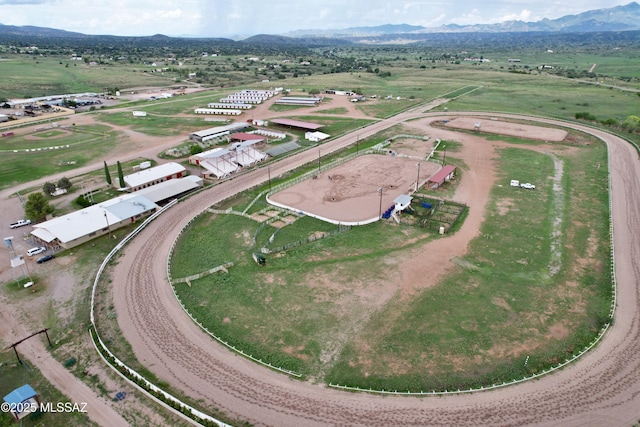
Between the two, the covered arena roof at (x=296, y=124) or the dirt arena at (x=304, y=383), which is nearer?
the dirt arena at (x=304, y=383)

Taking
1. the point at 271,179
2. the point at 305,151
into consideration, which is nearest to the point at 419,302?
the point at 271,179

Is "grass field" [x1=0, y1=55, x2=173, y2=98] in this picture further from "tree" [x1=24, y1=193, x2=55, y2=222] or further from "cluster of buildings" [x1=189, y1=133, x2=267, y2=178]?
"tree" [x1=24, y1=193, x2=55, y2=222]

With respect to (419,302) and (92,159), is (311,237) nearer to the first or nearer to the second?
(419,302)

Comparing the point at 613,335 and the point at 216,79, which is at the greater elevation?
the point at 216,79

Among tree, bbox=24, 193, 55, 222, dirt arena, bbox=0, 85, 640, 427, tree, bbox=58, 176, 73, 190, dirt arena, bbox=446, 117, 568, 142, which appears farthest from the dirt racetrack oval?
dirt arena, bbox=446, 117, 568, 142

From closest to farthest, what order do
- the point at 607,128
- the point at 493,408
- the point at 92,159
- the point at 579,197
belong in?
the point at 493,408 < the point at 579,197 < the point at 92,159 < the point at 607,128

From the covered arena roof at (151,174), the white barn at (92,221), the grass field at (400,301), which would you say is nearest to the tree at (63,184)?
the covered arena roof at (151,174)

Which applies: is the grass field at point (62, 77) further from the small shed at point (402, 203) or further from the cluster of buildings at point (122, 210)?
the small shed at point (402, 203)
